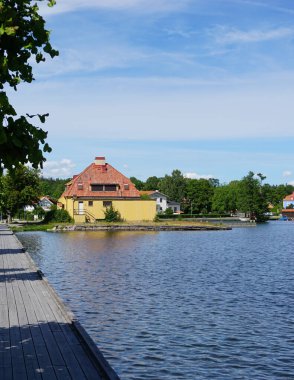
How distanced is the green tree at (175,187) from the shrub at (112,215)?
3194 inches

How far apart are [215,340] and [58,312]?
5.04 metres

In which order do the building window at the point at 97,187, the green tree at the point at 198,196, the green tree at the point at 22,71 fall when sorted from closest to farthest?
the green tree at the point at 22,71, the building window at the point at 97,187, the green tree at the point at 198,196

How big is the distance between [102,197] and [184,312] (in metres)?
69.4

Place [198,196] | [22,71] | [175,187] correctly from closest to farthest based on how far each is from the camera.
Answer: [22,71], [198,196], [175,187]

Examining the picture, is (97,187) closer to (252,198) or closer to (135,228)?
(135,228)

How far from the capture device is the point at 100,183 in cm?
9144

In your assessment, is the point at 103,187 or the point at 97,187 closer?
the point at 97,187

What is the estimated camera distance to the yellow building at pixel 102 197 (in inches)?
3521

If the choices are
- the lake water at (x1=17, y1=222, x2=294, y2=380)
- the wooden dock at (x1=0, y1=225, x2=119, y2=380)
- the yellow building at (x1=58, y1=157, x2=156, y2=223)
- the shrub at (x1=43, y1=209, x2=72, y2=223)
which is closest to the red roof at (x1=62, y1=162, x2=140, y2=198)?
the yellow building at (x1=58, y1=157, x2=156, y2=223)

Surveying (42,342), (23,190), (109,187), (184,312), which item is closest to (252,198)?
(109,187)

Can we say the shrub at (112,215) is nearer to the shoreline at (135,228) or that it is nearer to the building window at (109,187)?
the shoreline at (135,228)

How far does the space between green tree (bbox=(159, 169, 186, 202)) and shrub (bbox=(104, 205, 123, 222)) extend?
81.1 metres

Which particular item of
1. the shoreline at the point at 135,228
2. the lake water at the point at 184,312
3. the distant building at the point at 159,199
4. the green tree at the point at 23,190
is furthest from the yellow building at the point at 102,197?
the distant building at the point at 159,199

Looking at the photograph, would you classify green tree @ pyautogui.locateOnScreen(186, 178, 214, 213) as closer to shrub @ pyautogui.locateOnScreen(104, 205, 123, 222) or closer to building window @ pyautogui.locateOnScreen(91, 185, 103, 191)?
building window @ pyautogui.locateOnScreen(91, 185, 103, 191)
